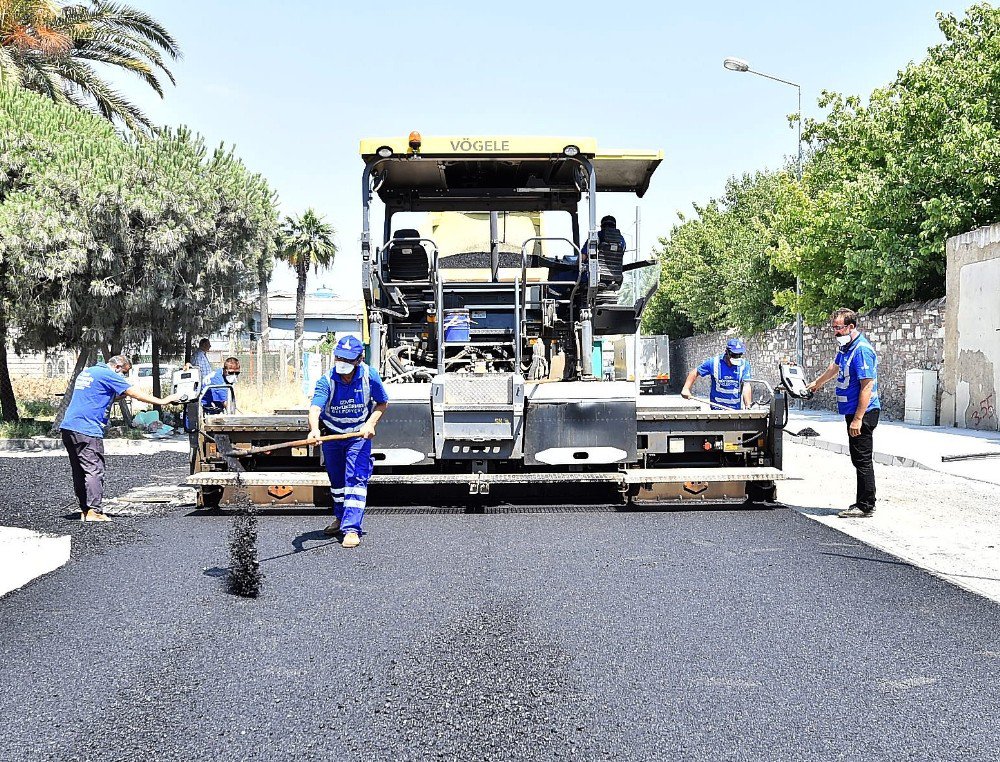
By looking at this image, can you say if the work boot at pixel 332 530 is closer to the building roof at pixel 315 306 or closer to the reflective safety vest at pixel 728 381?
the reflective safety vest at pixel 728 381

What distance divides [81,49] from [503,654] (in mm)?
20637

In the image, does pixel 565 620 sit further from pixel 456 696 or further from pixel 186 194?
pixel 186 194

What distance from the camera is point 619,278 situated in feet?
30.1

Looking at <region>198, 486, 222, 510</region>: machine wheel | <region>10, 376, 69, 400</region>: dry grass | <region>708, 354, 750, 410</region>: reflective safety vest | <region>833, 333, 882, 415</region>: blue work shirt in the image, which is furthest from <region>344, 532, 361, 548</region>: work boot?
<region>10, 376, 69, 400</region>: dry grass

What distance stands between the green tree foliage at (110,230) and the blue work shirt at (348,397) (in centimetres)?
1064

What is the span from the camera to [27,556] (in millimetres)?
6914

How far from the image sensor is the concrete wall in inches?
680

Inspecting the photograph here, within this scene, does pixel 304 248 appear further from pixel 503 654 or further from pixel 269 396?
pixel 503 654

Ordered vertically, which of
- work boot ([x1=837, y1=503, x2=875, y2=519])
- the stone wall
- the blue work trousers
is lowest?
work boot ([x1=837, y1=503, x2=875, y2=519])

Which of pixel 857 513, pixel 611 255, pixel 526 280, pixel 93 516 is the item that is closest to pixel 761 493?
pixel 857 513

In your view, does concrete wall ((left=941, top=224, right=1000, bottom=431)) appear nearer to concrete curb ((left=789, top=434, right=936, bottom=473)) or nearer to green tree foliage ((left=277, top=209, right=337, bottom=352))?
concrete curb ((left=789, top=434, right=936, bottom=473))

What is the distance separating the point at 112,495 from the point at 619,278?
562cm

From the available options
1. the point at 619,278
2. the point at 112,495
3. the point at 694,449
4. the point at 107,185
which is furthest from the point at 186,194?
the point at 694,449

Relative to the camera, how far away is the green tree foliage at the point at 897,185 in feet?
60.3
